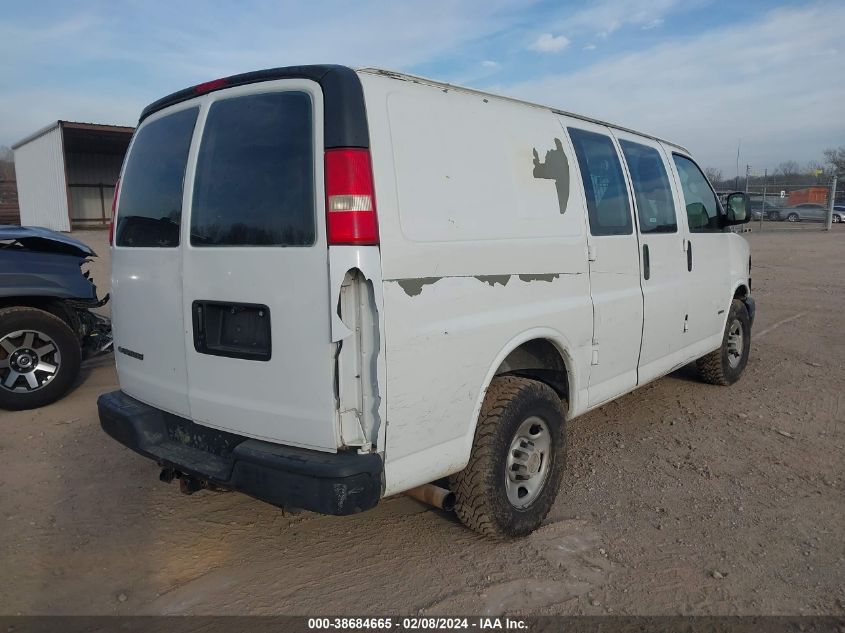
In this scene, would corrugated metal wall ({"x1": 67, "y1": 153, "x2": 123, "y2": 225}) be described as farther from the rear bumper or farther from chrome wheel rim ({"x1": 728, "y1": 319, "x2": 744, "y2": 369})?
the rear bumper

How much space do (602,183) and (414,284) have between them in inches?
73.0

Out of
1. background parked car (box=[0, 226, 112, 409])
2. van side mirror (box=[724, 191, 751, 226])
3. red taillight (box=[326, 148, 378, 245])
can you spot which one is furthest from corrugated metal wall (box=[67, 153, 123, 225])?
red taillight (box=[326, 148, 378, 245])

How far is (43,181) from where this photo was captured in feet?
95.1

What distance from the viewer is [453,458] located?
2879 millimetres

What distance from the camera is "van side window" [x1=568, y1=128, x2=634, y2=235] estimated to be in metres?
3.76

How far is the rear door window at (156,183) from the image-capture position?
3.01 meters

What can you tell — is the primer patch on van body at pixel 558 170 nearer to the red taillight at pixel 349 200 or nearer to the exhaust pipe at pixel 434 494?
the red taillight at pixel 349 200

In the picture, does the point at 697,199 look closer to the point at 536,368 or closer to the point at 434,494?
the point at 536,368

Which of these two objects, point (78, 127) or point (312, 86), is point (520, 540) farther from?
point (78, 127)

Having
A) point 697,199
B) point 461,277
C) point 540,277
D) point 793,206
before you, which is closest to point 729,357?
point 697,199

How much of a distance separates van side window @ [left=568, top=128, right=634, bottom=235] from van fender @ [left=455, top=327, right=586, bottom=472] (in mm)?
706

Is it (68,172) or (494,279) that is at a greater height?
(68,172)

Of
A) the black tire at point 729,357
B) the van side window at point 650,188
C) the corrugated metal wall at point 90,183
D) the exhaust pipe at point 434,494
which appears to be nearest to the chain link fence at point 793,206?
the black tire at point 729,357

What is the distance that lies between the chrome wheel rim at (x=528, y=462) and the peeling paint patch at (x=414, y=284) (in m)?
1.01
